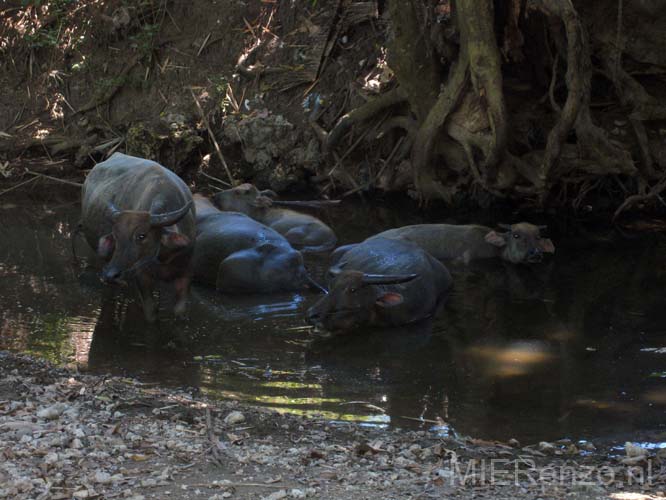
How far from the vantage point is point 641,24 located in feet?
35.5

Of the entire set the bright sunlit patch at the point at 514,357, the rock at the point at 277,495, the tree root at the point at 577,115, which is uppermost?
the tree root at the point at 577,115

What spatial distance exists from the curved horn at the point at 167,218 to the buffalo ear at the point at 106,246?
0.37 m

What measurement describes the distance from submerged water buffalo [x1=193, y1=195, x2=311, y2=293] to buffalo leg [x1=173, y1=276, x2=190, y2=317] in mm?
778

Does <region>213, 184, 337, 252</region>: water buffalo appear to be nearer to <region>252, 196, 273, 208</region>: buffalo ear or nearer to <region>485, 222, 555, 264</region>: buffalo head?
<region>252, 196, 273, 208</region>: buffalo ear

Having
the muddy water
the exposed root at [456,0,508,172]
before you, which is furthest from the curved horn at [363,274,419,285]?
the exposed root at [456,0,508,172]

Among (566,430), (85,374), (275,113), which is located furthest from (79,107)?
(566,430)

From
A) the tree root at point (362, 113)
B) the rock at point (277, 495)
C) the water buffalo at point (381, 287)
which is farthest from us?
the tree root at point (362, 113)

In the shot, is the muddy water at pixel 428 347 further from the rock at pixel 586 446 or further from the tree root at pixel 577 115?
the tree root at pixel 577 115

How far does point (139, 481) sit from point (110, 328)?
3.62 m

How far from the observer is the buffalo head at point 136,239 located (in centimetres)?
763

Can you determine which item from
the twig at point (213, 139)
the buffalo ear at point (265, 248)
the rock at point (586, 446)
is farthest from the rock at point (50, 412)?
the twig at point (213, 139)

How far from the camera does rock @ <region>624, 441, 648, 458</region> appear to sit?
5391mm

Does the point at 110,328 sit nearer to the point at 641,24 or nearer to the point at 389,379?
the point at 389,379

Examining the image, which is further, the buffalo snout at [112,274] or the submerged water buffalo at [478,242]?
the submerged water buffalo at [478,242]
